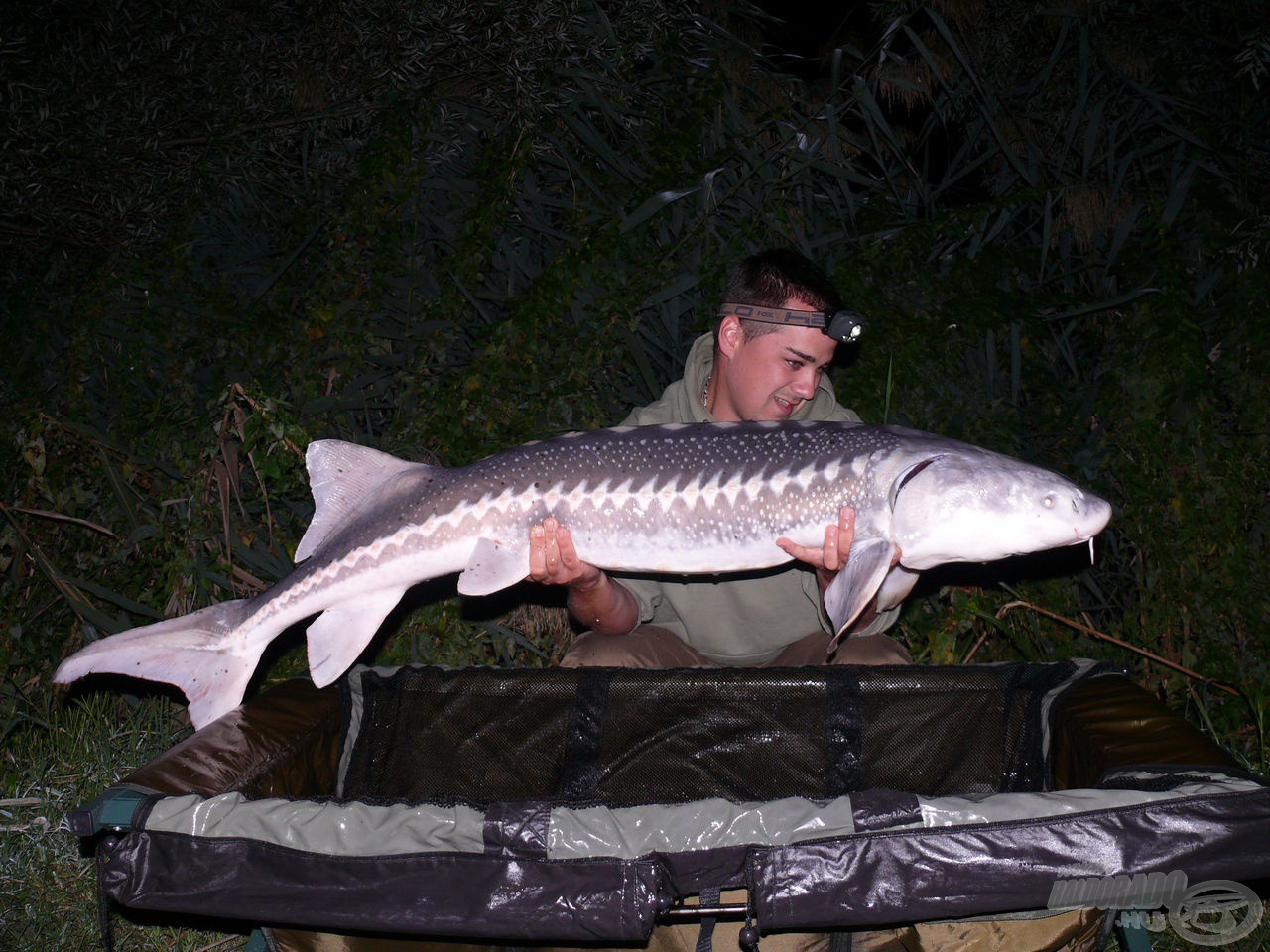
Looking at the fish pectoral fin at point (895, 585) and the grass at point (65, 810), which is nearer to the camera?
the grass at point (65, 810)

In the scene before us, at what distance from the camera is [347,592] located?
2070 mm

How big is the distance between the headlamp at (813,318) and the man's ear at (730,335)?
28 millimetres

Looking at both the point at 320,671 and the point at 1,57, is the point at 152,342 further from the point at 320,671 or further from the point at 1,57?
the point at 320,671

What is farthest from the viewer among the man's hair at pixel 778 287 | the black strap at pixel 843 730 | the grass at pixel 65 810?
the man's hair at pixel 778 287

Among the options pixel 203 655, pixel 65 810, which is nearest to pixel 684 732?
pixel 203 655

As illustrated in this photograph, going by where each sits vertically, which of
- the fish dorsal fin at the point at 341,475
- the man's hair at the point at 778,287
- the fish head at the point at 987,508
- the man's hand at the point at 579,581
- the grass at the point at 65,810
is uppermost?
the man's hair at the point at 778,287

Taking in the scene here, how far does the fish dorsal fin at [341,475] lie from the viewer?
2.18 metres

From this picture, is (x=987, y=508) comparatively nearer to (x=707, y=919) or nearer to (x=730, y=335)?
(x=730, y=335)

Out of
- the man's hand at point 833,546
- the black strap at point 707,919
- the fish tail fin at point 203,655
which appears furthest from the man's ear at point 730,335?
the black strap at point 707,919

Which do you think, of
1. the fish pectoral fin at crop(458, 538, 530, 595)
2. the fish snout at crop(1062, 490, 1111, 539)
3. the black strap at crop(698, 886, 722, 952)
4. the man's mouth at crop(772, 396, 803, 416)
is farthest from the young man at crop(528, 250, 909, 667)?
the black strap at crop(698, 886, 722, 952)

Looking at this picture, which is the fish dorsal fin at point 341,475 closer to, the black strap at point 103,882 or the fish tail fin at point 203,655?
the fish tail fin at point 203,655

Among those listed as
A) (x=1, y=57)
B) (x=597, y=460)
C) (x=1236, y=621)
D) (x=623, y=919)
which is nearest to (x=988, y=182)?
(x=1236, y=621)

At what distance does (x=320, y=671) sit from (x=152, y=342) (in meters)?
2.08

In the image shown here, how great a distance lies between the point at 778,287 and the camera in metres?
2.46
